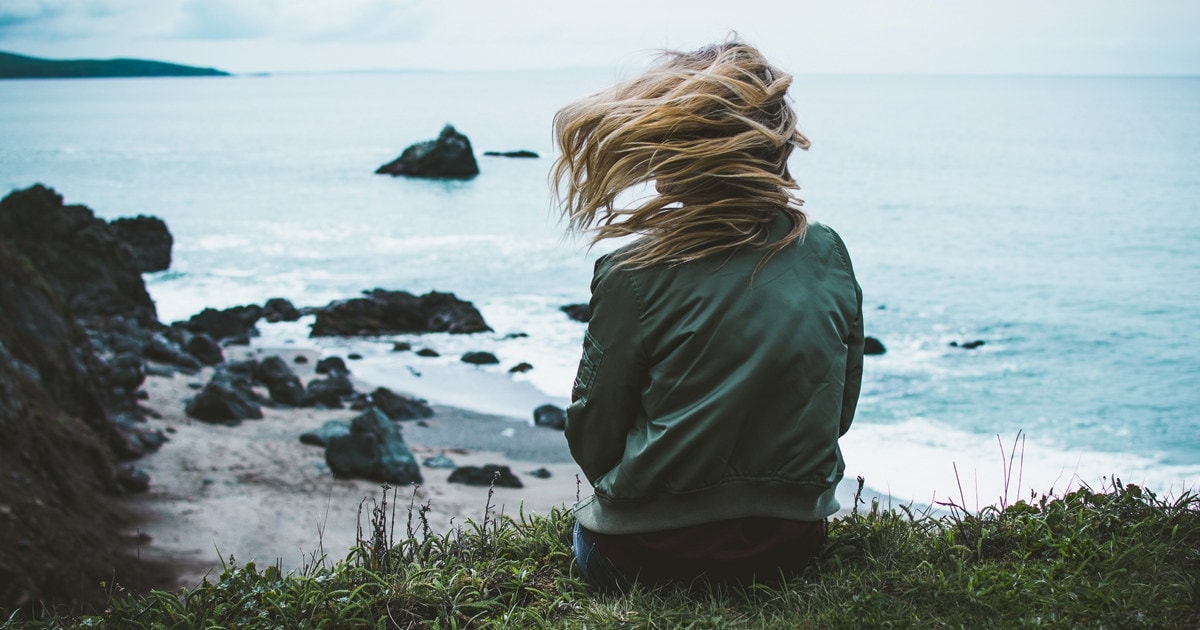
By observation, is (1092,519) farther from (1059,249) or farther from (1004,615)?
(1059,249)

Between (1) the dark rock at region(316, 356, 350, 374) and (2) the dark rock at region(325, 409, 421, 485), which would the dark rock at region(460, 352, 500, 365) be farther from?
(2) the dark rock at region(325, 409, 421, 485)

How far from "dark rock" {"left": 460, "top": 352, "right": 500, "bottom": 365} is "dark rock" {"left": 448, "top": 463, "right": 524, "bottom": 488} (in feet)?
24.4

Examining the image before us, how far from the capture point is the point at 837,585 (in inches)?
134

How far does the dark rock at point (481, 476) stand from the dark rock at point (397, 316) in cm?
1066

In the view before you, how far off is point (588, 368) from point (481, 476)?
10.7 meters

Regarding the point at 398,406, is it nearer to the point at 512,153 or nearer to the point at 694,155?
the point at 694,155

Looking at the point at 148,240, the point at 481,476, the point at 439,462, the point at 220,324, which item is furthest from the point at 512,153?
the point at 481,476

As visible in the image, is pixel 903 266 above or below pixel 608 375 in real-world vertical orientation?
below

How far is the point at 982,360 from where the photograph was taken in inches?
898

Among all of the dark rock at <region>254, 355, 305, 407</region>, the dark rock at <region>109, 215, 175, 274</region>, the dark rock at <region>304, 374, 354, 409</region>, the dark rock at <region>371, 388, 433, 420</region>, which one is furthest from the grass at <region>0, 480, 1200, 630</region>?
the dark rock at <region>109, 215, 175, 274</region>

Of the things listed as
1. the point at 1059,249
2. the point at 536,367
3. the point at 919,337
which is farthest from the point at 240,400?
the point at 1059,249

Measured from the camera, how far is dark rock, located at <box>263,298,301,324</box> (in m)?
25.1

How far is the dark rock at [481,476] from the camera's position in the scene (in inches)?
518

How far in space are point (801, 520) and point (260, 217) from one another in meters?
49.7
